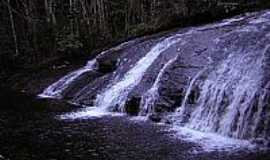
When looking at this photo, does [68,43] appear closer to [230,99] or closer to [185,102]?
[185,102]

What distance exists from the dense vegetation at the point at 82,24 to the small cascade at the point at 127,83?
151 inches

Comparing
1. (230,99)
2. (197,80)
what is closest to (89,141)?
(230,99)

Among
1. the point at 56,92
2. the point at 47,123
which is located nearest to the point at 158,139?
the point at 47,123

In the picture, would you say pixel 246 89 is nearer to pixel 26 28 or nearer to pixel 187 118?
pixel 187 118

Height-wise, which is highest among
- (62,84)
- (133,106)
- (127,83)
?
(127,83)

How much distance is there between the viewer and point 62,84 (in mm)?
19266

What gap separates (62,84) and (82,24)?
1066 centimetres

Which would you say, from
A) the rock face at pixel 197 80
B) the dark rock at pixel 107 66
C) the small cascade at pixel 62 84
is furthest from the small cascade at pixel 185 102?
the small cascade at pixel 62 84

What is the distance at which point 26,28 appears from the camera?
3253 centimetres

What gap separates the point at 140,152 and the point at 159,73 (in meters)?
5.12

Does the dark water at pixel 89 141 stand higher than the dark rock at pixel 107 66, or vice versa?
the dark rock at pixel 107 66

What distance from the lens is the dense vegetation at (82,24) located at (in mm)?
22680

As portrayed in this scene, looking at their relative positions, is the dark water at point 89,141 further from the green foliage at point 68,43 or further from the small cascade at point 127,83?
the green foliage at point 68,43

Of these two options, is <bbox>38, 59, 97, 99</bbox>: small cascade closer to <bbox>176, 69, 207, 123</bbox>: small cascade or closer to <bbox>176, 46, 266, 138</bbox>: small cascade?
<bbox>176, 69, 207, 123</bbox>: small cascade
